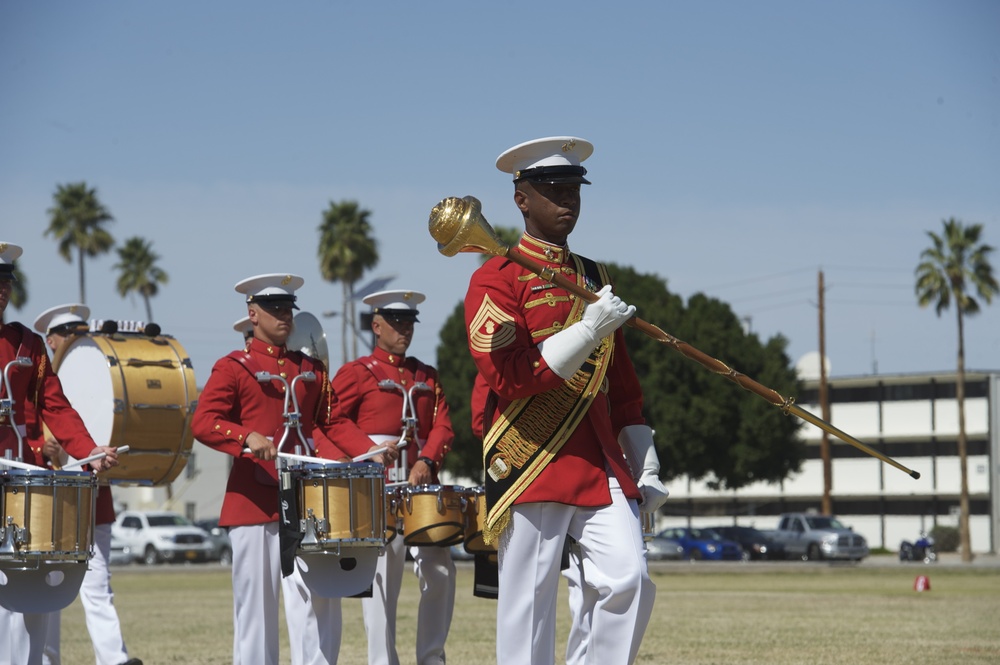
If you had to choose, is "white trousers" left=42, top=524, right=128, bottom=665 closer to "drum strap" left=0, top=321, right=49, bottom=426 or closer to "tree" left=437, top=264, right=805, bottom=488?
"drum strap" left=0, top=321, right=49, bottom=426

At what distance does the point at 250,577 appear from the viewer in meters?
9.43

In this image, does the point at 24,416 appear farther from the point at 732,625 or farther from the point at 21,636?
the point at 732,625

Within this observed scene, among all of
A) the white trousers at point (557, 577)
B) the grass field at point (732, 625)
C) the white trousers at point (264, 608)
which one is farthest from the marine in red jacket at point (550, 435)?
the grass field at point (732, 625)

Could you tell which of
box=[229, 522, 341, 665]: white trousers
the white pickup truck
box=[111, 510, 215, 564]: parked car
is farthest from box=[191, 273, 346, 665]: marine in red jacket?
the white pickup truck

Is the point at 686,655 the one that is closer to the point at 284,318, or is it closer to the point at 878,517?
the point at 284,318

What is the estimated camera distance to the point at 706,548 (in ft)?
176

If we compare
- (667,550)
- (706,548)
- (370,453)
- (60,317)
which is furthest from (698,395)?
(370,453)

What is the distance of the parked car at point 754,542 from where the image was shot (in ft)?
179

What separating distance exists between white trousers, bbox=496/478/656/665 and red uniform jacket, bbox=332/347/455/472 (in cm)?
464

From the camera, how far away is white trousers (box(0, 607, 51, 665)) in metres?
8.66

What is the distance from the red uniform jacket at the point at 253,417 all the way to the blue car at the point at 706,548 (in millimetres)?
44633

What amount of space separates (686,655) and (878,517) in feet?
235

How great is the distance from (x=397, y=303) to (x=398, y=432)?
1034mm

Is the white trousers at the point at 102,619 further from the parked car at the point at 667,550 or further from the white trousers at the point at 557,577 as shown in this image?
the parked car at the point at 667,550
